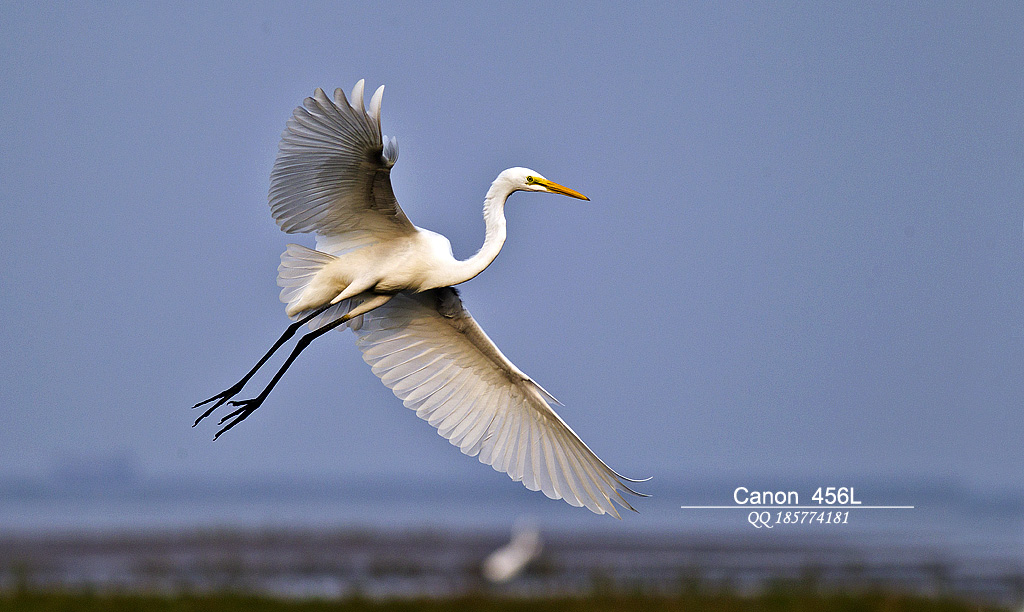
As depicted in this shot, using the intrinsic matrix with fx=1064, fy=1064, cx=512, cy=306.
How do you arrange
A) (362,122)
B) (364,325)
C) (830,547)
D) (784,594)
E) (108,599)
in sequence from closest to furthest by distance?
1. (362,122)
2. (364,325)
3. (108,599)
4. (784,594)
5. (830,547)

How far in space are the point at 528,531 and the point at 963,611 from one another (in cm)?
679

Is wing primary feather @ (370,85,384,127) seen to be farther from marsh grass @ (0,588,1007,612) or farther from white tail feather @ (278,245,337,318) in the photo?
marsh grass @ (0,588,1007,612)

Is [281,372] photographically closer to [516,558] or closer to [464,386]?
[464,386]

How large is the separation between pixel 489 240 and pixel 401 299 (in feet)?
3.94

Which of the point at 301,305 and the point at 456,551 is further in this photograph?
the point at 456,551

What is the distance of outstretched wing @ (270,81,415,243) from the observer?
19.0 ft

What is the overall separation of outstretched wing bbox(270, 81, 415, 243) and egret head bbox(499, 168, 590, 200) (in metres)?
0.71

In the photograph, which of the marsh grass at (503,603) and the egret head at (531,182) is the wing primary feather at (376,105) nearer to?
the egret head at (531,182)

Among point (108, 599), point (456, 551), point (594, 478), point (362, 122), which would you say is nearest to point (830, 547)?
point (456, 551)

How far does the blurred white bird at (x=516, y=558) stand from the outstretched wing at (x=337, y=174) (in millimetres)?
9099

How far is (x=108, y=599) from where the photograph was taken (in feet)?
37.4

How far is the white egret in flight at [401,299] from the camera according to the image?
20.2 ft

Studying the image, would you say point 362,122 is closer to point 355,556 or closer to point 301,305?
point 301,305

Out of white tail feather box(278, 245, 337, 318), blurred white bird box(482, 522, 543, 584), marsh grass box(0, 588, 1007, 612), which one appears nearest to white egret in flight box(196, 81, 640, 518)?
white tail feather box(278, 245, 337, 318)
